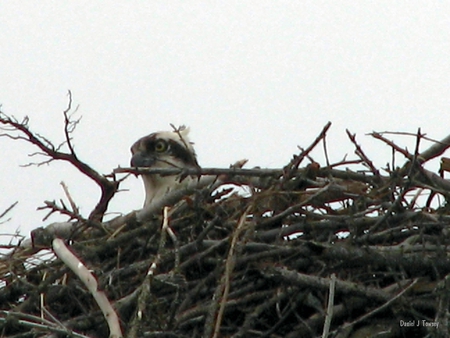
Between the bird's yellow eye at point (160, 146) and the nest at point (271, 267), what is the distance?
1.80 m

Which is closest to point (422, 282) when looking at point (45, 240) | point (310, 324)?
point (310, 324)

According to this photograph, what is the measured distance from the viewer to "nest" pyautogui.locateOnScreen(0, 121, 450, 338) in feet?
13.9

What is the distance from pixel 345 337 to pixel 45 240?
73.1 inches

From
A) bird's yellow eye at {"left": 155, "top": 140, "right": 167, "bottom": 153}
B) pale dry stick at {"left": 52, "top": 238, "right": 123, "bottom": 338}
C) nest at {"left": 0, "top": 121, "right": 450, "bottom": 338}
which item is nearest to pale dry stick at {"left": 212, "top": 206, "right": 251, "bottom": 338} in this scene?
nest at {"left": 0, "top": 121, "right": 450, "bottom": 338}

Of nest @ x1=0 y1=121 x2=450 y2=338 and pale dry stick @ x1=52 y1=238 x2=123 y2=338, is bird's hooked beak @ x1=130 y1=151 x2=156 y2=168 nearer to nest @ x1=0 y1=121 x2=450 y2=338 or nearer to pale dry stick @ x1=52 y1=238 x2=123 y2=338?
nest @ x1=0 y1=121 x2=450 y2=338

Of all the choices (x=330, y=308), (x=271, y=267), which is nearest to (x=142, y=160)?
(x=271, y=267)

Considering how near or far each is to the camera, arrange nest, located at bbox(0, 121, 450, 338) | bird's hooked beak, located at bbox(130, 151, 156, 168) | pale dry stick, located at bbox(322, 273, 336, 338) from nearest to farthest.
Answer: pale dry stick, located at bbox(322, 273, 336, 338), nest, located at bbox(0, 121, 450, 338), bird's hooked beak, located at bbox(130, 151, 156, 168)

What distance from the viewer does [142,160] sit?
A: 6.67m

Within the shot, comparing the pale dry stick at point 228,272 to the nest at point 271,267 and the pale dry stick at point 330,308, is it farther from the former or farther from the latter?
the pale dry stick at point 330,308

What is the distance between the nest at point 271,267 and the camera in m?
4.25

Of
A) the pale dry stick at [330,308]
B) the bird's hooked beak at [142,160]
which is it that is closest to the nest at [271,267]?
the pale dry stick at [330,308]

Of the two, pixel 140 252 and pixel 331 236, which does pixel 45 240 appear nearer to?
pixel 140 252

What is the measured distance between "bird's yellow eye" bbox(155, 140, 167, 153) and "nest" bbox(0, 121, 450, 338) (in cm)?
180

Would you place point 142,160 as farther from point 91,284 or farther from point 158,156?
point 91,284
